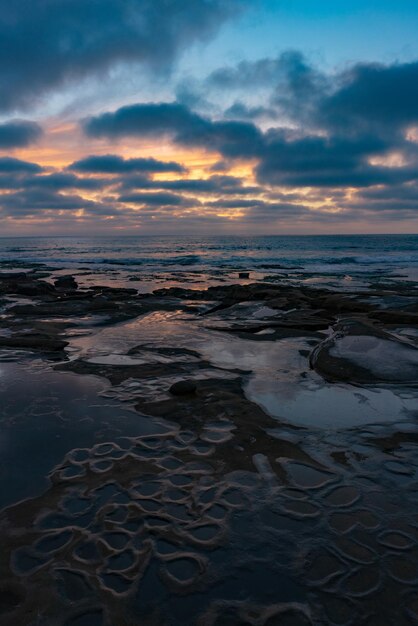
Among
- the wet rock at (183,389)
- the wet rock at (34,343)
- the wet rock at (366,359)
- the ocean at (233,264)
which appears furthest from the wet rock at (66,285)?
the wet rock at (183,389)

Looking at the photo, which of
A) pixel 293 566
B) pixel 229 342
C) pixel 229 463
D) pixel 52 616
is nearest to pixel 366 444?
pixel 229 463

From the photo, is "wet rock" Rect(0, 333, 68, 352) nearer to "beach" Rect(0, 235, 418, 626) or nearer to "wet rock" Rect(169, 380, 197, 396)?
"beach" Rect(0, 235, 418, 626)

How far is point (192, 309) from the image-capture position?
1755cm

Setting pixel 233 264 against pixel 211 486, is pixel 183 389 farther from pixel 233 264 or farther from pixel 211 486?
pixel 233 264

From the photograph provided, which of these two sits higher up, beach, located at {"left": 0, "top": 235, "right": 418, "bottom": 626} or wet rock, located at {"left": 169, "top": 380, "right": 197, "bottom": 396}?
wet rock, located at {"left": 169, "top": 380, "right": 197, "bottom": 396}

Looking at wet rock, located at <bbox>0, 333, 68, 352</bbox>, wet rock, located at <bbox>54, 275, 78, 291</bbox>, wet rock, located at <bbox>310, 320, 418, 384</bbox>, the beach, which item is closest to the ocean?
wet rock, located at <bbox>54, 275, 78, 291</bbox>

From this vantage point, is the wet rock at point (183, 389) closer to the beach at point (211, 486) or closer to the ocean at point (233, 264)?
the beach at point (211, 486)

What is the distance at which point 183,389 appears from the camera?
7004 mm

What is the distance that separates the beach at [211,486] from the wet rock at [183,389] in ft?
0.08

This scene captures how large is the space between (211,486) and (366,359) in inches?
213

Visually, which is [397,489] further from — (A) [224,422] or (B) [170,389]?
(B) [170,389]

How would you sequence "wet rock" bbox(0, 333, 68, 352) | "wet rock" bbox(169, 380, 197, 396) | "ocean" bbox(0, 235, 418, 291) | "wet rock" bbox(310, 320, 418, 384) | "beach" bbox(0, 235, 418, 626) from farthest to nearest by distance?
"ocean" bbox(0, 235, 418, 291), "wet rock" bbox(0, 333, 68, 352), "wet rock" bbox(310, 320, 418, 384), "wet rock" bbox(169, 380, 197, 396), "beach" bbox(0, 235, 418, 626)

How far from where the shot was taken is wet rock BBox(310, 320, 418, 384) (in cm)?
792

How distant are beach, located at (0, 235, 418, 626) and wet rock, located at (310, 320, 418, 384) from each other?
0.04 meters
